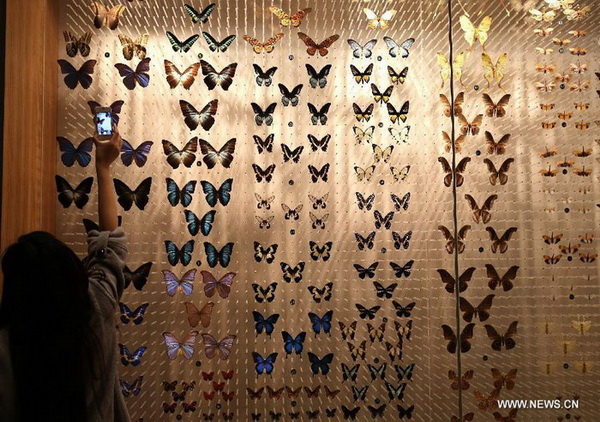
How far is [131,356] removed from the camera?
2652 mm

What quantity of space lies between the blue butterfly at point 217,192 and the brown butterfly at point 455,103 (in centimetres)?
121

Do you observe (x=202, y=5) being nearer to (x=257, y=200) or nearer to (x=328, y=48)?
(x=328, y=48)

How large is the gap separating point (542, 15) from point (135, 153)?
91.9 inches

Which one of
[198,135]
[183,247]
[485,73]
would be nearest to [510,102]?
[485,73]

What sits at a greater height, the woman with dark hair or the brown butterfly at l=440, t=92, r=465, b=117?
the brown butterfly at l=440, t=92, r=465, b=117

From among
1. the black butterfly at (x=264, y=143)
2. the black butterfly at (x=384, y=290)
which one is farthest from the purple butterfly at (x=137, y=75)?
the black butterfly at (x=384, y=290)

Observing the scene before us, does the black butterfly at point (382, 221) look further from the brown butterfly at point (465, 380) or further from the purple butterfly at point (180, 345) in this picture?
the purple butterfly at point (180, 345)

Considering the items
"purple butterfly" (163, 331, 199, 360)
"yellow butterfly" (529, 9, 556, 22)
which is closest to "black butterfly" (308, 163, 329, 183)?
"purple butterfly" (163, 331, 199, 360)

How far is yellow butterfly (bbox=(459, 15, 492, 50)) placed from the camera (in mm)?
2922

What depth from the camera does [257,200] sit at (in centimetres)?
277

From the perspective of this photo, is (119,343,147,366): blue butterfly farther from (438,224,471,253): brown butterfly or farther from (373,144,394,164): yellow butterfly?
(438,224,471,253): brown butterfly

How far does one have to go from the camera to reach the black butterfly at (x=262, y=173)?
9.07ft

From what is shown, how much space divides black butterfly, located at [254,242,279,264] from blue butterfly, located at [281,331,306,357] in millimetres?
385

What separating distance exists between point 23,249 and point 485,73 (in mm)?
2541
